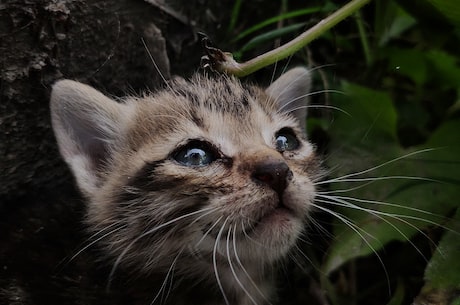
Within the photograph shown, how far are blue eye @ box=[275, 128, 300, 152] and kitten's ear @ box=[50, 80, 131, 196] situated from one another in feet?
1.80

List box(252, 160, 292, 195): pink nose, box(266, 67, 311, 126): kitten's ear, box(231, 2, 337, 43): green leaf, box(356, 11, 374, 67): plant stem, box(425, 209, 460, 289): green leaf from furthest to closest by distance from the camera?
box(356, 11, 374, 67): plant stem < box(231, 2, 337, 43): green leaf < box(266, 67, 311, 126): kitten's ear < box(425, 209, 460, 289): green leaf < box(252, 160, 292, 195): pink nose

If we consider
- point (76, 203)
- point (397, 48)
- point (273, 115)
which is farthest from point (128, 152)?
point (397, 48)

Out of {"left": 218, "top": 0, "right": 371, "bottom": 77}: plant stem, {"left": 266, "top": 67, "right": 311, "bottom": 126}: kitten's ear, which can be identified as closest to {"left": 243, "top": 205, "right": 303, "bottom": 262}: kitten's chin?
{"left": 218, "top": 0, "right": 371, "bottom": 77}: plant stem

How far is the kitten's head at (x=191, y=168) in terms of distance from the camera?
6.28 ft

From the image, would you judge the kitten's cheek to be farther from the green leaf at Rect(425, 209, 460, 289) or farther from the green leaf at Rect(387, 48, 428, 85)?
the green leaf at Rect(387, 48, 428, 85)

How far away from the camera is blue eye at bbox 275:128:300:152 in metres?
2.26

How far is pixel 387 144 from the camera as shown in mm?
2576

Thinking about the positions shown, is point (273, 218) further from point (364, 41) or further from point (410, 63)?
point (410, 63)

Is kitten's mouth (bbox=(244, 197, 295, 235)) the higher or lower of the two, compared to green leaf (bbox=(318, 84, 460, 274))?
lower

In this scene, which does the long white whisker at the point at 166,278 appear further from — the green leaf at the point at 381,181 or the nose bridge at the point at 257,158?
the green leaf at the point at 381,181

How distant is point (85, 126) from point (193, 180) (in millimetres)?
562

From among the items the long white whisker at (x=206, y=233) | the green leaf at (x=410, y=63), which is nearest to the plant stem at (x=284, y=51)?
the long white whisker at (x=206, y=233)

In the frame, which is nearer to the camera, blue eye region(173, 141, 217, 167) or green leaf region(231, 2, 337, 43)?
blue eye region(173, 141, 217, 167)

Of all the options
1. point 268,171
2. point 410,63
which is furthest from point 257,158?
point 410,63
